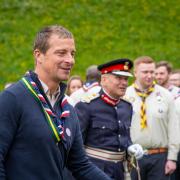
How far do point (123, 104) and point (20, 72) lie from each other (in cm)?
1256

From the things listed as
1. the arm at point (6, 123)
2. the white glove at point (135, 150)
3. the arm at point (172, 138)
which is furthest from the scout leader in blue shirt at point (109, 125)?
the arm at point (6, 123)

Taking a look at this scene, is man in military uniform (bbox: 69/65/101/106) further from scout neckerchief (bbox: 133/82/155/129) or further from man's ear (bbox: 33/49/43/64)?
man's ear (bbox: 33/49/43/64)

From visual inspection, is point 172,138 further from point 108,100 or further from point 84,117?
point 84,117

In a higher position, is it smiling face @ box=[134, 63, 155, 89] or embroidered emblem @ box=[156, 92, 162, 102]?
smiling face @ box=[134, 63, 155, 89]

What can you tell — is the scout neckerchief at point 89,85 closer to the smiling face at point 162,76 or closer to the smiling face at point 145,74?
the smiling face at point 145,74

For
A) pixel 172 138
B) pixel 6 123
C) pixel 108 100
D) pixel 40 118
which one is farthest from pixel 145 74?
pixel 6 123

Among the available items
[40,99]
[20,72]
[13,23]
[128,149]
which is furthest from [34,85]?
[13,23]

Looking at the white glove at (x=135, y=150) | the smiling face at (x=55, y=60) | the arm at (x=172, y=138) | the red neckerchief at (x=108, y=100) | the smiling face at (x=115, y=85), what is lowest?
the arm at (x=172, y=138)

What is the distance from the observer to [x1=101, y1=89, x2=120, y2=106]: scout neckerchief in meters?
8.80

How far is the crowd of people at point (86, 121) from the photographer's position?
4.95 metres

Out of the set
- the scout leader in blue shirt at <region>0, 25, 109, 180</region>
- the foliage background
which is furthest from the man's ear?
the foliage background

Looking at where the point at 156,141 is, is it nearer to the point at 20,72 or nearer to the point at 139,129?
the point at 139,129

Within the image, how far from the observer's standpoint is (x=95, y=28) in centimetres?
2458

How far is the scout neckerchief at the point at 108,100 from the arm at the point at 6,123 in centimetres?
396
